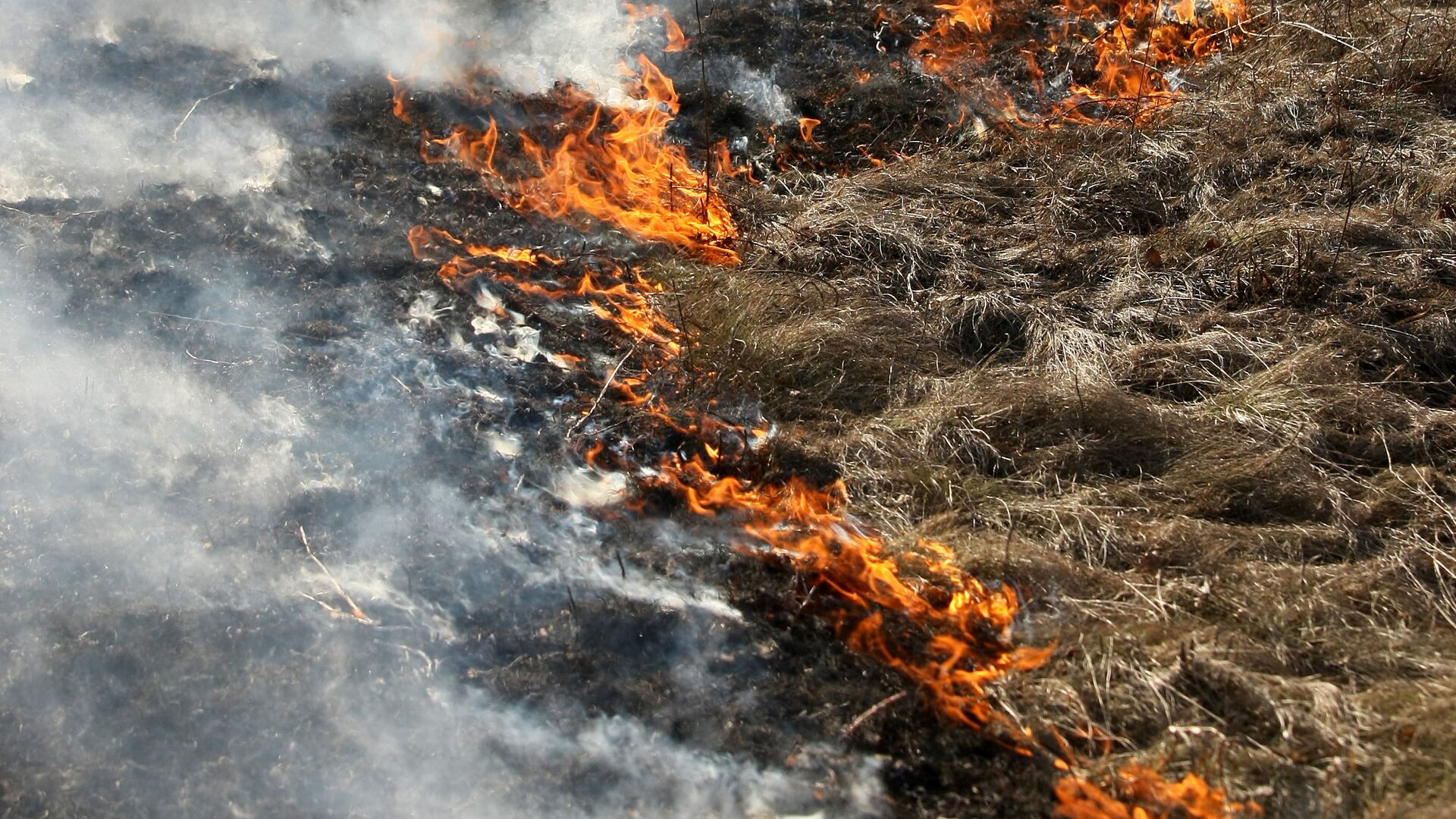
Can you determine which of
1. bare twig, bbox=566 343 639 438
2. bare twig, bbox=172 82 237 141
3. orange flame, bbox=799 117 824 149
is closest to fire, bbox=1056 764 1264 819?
bare twig, bbox=566 343 639 438

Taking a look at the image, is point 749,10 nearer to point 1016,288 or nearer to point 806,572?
point 1016,288

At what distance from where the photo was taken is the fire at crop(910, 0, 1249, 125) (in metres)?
5.69

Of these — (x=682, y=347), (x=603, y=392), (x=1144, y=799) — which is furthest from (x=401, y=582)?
(x=1144, y=799)

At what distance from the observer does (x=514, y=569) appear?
Answer: 137 inches

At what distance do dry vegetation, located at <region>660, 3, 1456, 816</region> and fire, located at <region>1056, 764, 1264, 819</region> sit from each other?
0.06 meters

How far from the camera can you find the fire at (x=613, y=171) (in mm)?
4910

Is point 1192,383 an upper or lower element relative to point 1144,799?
upper

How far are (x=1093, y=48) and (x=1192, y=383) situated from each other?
9.13 feet

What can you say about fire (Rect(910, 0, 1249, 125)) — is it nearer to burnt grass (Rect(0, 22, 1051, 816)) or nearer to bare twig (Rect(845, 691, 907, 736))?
burnt grass (Rect(0, 22, 1051, 816))

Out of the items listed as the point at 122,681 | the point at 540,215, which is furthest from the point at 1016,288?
the point at 122,681

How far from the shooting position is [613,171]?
516 centimetres

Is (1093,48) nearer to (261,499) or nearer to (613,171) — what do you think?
(613,171)

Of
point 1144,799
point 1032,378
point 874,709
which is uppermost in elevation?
point 1032,378

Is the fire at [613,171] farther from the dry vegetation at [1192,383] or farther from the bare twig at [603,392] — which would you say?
the bare twig at [603,392]
